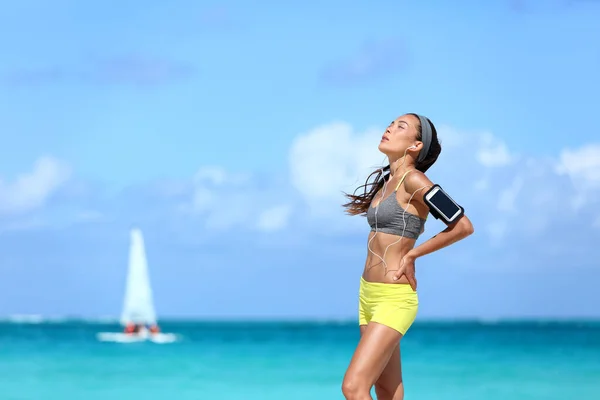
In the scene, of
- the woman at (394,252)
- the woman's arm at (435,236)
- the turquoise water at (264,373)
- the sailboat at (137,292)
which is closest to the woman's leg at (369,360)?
the woman at (394,252)

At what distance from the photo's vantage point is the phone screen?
18.0ft

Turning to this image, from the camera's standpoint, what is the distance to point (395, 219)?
573 centimetres

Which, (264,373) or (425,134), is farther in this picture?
(264,373)

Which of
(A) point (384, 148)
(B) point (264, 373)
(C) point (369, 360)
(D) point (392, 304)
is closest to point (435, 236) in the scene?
(D) point (392, 304)

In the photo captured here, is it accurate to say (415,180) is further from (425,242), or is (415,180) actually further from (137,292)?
(137,292)

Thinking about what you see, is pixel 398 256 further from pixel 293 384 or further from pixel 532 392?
pixel 293 384

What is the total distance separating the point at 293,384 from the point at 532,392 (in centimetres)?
516

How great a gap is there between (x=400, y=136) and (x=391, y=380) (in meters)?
1.39

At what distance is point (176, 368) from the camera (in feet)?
90.1

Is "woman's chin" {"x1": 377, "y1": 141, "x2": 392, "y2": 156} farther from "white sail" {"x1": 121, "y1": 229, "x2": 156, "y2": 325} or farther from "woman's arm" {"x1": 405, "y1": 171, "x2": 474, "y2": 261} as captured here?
"white sail" {"x1": 121, "y1": 229, "x2": 156, "y2": 325}

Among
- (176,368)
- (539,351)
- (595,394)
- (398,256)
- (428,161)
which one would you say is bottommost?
(398,256)

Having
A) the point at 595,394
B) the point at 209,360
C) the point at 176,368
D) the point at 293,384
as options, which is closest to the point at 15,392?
the point at 293,384

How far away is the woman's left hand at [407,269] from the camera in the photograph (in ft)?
18.5

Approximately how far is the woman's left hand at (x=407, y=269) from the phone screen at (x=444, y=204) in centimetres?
34
